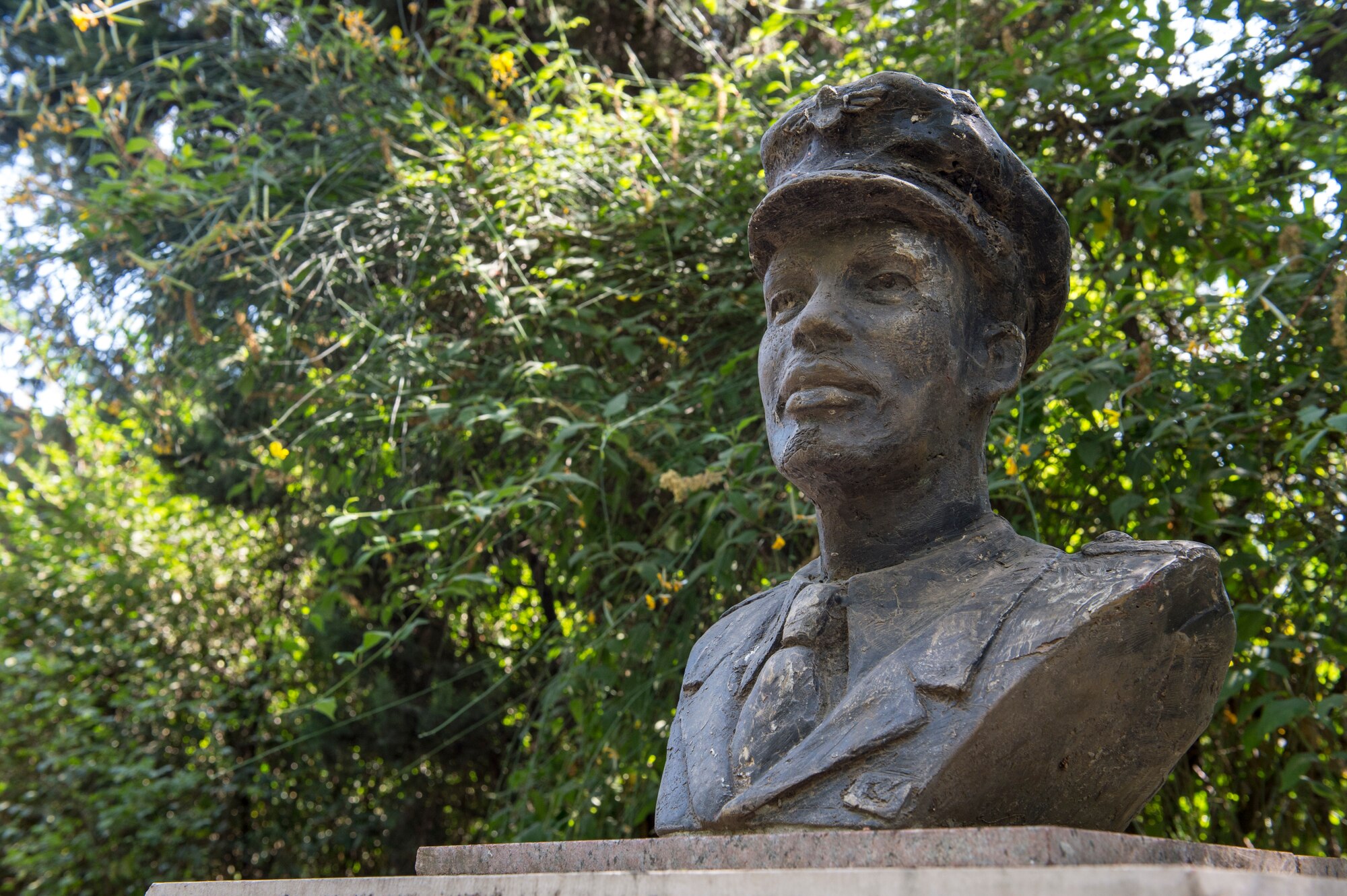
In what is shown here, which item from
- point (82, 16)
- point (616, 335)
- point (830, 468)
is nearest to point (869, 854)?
point (830, 468)

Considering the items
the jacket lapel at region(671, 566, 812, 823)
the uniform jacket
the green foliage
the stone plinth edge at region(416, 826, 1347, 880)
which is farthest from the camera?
the green foliage

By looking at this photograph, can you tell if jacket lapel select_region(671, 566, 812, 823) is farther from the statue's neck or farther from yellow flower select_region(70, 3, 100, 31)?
yellow flower select_region(70, 3, 100, 31)

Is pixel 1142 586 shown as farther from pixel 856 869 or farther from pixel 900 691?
pixel 856 869

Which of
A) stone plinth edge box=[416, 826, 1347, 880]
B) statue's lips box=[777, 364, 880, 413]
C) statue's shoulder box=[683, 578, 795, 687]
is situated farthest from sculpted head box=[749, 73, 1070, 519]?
stone plinth edge box=[416, 826, 1347, 880]

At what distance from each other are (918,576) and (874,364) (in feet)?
1.17

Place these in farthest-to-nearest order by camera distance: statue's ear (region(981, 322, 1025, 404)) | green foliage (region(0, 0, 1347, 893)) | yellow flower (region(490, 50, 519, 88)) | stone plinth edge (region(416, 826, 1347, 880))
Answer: yellow flower (region(490, 50, 519, 88))
green foliage (region(0, 0, 1347, 893))
statue's ear (region(981, 322, 1025, 404))
stone plinth edge (region(416, 826, 1347, 880))

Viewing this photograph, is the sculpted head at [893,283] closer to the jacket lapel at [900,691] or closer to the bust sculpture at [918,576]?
the bust sculpture at [918,576]

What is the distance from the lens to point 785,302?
2.19 metres

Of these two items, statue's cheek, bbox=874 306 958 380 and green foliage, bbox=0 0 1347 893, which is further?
green foliage, bbox=0 0 1347 893

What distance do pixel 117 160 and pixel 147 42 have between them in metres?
2.30

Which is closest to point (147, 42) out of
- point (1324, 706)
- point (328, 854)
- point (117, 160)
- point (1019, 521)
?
point (117, 160)

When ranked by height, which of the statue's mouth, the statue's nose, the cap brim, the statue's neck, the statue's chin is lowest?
the statue's neck

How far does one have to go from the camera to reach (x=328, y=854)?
19.9ft

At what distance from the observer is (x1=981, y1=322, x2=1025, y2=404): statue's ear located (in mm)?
2141
